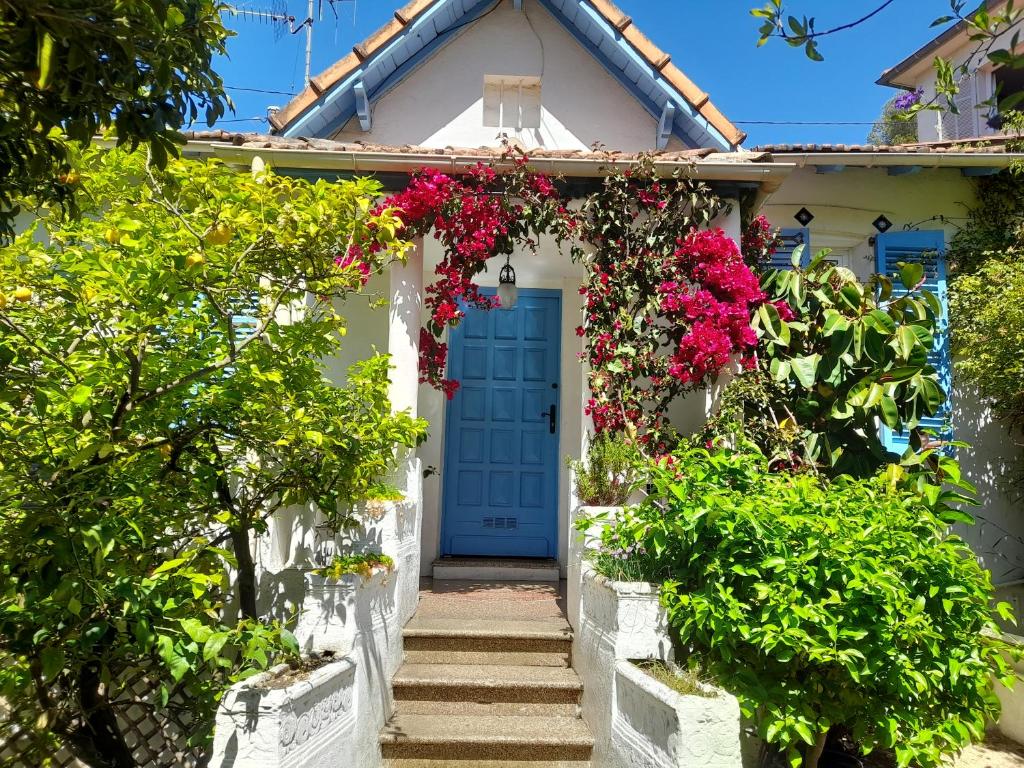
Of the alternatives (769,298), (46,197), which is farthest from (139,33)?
(769,298)

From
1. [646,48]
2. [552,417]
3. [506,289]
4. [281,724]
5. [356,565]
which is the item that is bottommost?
[281,724]

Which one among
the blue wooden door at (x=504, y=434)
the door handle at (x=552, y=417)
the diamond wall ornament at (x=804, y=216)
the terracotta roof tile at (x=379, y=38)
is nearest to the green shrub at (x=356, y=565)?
the blue wooden door at (x=504, y=434)

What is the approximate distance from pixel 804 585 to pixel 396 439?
7.39 feet

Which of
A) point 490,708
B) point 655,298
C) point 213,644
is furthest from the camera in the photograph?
point 655,298

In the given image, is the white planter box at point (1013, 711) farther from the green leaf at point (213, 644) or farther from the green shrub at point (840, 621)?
the green leaf at point (213, 644)

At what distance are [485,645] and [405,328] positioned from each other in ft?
7.78

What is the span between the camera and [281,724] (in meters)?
2.83

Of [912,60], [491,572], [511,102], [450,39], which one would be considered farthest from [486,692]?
[912,60]

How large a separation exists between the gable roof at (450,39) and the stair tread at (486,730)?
5146 millimetres

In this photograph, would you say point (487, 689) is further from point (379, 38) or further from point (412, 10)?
point (412, 10)

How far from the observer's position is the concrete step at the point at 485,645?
4469mm

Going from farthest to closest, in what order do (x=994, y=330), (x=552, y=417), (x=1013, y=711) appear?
(x=552, y=417)
(x=994, y=330)
(x=1013, y=711)

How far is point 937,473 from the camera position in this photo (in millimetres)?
4523

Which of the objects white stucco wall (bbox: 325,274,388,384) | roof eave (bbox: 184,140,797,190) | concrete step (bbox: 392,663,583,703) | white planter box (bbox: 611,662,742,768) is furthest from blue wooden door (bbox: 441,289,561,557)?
white planter box (bbox: 611,662,742,768)
